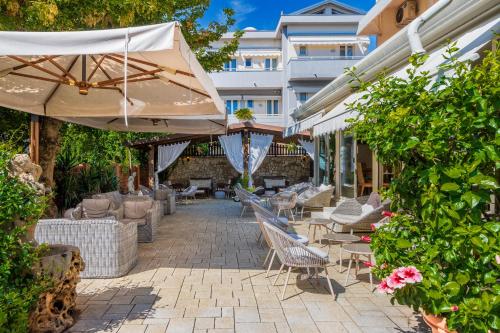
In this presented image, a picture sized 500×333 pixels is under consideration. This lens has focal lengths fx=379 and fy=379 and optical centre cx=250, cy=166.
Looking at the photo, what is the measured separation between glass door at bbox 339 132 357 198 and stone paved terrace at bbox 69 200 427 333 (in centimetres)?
452

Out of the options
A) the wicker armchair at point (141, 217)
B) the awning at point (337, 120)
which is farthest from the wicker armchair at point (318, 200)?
the wicker armchair at point (141, 217)

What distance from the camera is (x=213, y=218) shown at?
11.7 metres

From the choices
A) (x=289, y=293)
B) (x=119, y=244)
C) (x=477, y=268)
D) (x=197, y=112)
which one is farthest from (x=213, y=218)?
(x=477, y=268)

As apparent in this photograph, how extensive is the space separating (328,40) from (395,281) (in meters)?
24.1

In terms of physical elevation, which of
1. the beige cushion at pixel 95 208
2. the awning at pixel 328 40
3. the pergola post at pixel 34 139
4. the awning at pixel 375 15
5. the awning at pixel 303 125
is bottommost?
the beige cushion at pixel 95 208

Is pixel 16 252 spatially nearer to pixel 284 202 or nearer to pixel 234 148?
pixel 284 202

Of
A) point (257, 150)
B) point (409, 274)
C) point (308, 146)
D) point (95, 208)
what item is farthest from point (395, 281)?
point (308, 146)

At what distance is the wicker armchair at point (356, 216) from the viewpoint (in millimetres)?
7117

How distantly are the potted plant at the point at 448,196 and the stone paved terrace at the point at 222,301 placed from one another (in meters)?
1.30

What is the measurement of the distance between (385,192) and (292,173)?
17100mm

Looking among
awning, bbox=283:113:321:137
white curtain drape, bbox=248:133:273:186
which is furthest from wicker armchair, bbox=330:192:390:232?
white curtain drape, bbox=248:133:273:186

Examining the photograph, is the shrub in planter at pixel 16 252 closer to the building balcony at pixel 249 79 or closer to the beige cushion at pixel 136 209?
the beige cushion at pixel 136 209

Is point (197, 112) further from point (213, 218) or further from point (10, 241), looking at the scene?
point (213, 218)

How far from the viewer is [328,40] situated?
24.7 metres
